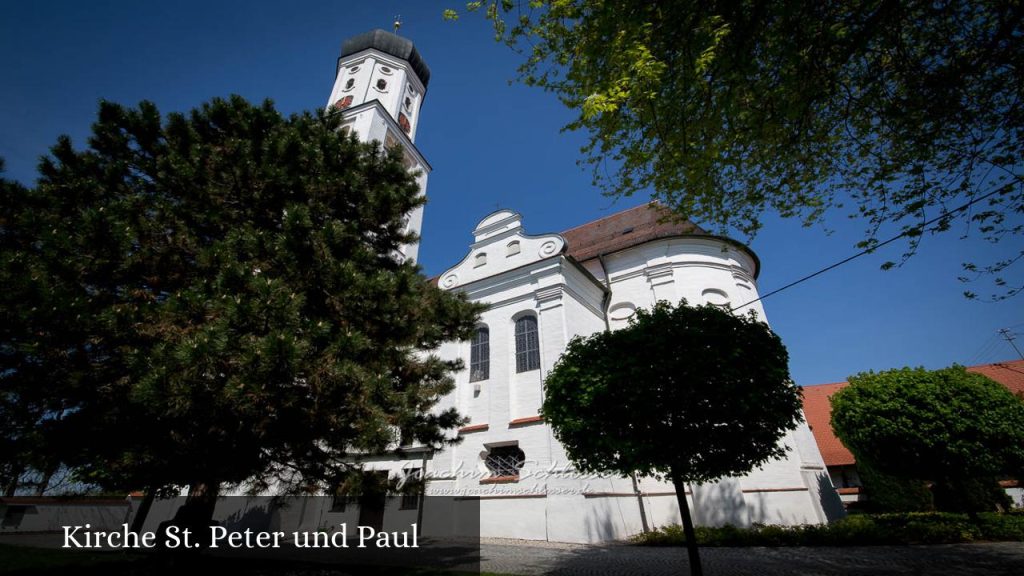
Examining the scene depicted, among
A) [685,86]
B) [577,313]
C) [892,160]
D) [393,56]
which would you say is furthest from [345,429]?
[393,56]

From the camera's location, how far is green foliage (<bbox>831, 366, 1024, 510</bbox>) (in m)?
11.3

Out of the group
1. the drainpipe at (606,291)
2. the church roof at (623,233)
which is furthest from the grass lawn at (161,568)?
the church roof at (623,233)

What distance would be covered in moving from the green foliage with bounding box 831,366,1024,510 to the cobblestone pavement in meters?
2.59

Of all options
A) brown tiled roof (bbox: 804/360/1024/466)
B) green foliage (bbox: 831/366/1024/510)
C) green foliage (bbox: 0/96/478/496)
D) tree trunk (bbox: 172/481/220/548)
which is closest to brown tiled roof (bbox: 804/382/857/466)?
brown tiled roof (bbox: 804/360/1024/466)

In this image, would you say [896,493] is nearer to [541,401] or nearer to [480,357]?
[541,401]

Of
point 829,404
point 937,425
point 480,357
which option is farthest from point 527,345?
point 829,404

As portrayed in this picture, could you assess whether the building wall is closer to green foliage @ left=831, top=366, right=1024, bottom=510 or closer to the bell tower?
green foliage @ left=831, top=366, right=1024, bottom=510

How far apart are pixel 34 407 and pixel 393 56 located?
27.2m

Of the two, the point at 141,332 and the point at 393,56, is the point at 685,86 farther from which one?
the point at 393,56

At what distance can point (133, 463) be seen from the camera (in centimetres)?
490

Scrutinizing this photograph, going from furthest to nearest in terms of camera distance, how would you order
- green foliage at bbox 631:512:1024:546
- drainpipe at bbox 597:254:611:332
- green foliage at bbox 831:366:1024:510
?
drainpipe at bbox 597:254:611:332, green foliage at bbox 831:366:1024:510, green foliage at bbox 631:512:1024:546

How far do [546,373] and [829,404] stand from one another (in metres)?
20.5

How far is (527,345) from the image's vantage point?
15.5 metres

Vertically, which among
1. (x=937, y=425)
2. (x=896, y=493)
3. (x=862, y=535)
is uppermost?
(x=937, y=425)
